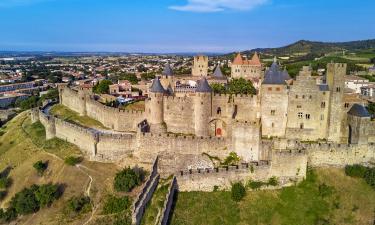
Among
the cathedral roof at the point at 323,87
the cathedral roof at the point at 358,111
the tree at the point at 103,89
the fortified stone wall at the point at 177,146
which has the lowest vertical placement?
the fortified stone wall at the point at 177,146

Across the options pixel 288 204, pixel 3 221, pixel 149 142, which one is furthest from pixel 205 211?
pixel 3 221

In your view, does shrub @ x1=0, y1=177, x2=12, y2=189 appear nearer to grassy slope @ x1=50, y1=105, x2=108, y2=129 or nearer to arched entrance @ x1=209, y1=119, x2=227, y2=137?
grassy slope @ x1=50, y1=105, x2=108, y2=129

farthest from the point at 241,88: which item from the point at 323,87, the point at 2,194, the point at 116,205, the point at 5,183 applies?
the point at 2,194

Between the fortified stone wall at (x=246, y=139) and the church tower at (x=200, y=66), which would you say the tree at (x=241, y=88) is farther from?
Answer: the fortified stone wall at (x=246, y=139)

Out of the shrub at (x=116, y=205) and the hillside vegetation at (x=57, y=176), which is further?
the hillside vegetation at (x=57, y=176)

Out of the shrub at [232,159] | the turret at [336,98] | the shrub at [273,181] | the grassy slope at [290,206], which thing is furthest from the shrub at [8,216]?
the turret at [336,98]

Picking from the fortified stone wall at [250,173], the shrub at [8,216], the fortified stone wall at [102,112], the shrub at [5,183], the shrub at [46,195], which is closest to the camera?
the fortified stone wall at [250,173]

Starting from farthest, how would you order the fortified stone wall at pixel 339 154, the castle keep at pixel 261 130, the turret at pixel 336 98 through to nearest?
the turret at pixel 336 98 → the castle keep at pixel 261 130 → the fortified stone wall at pixel 339 154

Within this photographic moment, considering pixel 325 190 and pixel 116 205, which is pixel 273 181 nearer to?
pixel 325 190

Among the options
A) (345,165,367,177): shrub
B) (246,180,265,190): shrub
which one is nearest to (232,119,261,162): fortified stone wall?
(246,180,265,190): shrub
